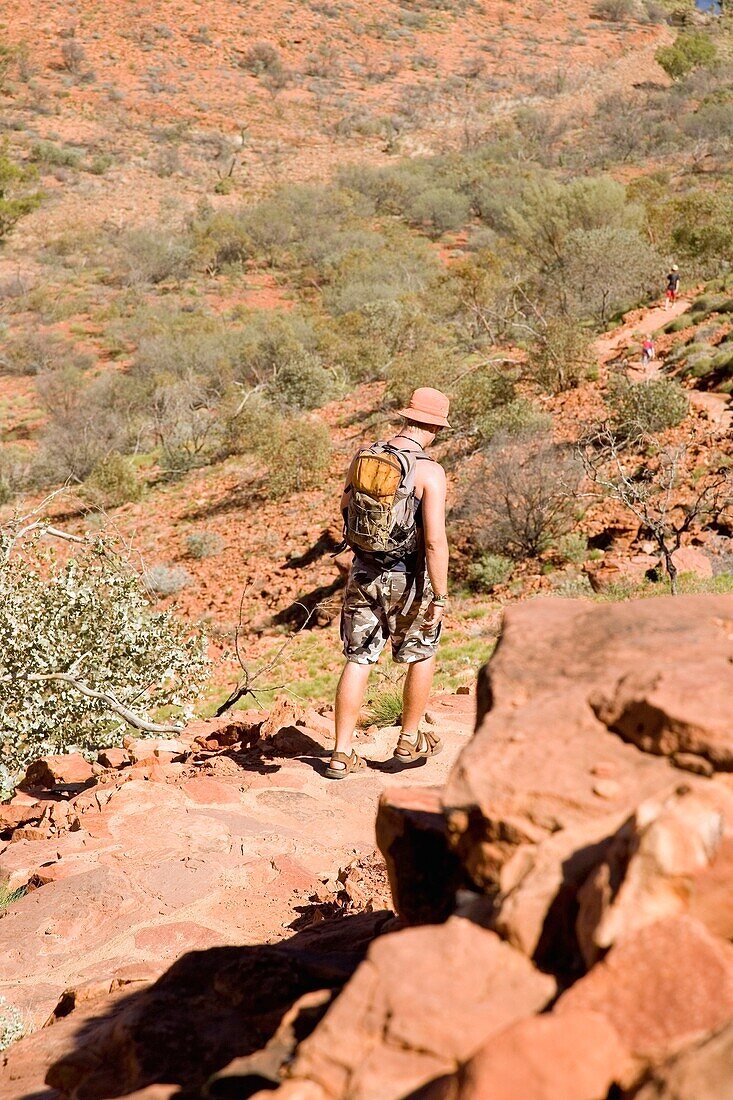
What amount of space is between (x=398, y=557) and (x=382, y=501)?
0.30 m

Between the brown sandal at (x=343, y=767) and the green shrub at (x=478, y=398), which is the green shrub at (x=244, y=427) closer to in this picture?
the green shrub at (x=478, y=398)

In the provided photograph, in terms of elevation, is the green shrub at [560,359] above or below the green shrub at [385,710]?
below

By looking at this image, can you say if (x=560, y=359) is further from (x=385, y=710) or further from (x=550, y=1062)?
(x=550, y=1062)

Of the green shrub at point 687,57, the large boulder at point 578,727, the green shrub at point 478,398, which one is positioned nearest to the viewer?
the large boulder at point 578,727

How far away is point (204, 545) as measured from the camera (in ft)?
44.1

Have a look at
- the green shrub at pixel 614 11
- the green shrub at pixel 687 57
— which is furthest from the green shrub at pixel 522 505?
the green shrub at pixel 614 11

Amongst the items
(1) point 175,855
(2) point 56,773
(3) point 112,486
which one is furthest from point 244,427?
(1) point 175,855

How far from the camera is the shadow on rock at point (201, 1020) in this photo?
1.82 metres

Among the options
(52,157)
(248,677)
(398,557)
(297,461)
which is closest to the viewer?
(398,557)

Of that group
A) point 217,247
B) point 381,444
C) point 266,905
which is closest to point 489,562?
point 381,444

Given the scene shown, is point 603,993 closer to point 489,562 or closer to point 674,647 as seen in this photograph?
point 674,647

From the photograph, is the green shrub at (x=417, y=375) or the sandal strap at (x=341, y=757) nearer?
the sandal strap at (x=341, y=757)

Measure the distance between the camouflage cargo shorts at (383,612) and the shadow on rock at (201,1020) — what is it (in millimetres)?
1852

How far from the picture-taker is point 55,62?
138 feet
